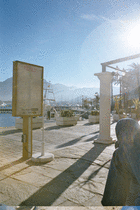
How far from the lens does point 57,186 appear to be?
251 centimetres

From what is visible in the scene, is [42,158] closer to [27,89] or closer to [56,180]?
[56,180]

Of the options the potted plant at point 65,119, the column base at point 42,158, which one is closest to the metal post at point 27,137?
the column base at point 42,158

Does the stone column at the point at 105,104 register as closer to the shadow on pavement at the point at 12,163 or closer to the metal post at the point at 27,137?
the metal post at the point at 27,137

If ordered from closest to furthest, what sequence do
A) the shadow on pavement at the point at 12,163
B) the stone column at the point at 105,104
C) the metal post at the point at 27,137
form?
1. the shadow on pavement at the point at 12,163
2. the metal post at the point at 27,137
3. the stone column at the point at 105,104

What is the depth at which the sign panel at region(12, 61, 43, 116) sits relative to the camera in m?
3.62

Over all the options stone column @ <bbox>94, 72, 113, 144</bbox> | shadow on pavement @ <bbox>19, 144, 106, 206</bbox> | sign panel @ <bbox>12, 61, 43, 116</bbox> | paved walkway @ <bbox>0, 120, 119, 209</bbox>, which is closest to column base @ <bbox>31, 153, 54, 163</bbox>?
paved walkway @ <bbox>0, 120, 119, 209</bbox>

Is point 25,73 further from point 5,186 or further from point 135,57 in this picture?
point 135,57

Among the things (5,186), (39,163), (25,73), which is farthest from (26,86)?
(5,186)

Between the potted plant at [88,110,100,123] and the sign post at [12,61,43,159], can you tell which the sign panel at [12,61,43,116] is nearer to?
the sign post at [12,61,43,159]

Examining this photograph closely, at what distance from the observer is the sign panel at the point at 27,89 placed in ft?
11.9

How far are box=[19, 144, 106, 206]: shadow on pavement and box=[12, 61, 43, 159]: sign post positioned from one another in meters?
1.32

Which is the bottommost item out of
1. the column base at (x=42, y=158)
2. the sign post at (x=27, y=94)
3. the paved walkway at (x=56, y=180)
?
the paved walkway at (x=56, y=180)

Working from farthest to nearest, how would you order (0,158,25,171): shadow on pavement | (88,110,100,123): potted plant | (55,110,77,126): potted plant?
(88,110,100,123): potted plant
(55,110,77,126): potted plant
(0,158,25,171): shadow on pavement

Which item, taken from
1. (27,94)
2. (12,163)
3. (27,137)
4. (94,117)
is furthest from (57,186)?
(94,117)
